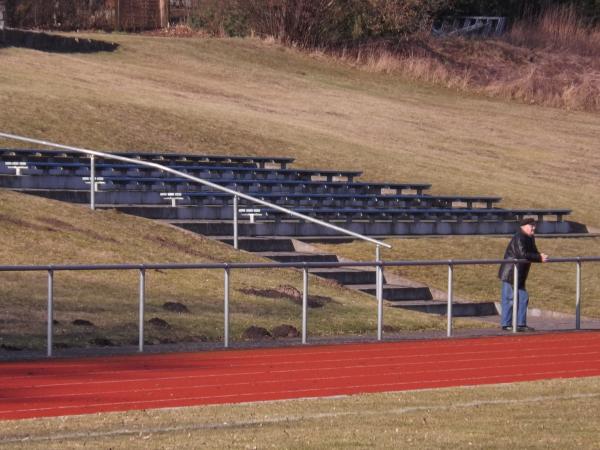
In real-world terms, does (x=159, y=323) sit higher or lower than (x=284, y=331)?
higher

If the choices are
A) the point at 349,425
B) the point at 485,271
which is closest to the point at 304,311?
the point at 349,425

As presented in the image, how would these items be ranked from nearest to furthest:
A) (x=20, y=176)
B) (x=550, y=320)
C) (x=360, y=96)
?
(x=550, y=320)
(x=20, y=176)
(x=360, y=96)

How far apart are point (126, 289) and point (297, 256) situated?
7979 millimetres

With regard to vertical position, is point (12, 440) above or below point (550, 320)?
above

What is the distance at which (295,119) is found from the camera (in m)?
43.5

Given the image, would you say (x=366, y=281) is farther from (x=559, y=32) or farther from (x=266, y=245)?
(x=559, y=32)

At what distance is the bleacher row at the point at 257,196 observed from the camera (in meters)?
26.1

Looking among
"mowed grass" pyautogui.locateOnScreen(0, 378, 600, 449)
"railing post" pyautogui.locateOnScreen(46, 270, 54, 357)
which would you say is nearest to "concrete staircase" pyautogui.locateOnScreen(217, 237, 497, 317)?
Answer: "railing post" pyautogui.locateOnScreen(46, 270, 54, 357)

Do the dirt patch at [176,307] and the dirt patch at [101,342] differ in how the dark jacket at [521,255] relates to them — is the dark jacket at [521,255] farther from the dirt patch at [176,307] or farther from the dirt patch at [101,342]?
the dirt patch at [101,342]

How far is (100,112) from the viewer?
1411 inches

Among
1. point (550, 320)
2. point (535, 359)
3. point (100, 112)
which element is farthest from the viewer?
point (100, 112)

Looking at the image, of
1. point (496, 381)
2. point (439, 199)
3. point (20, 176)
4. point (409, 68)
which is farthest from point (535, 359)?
point (409, 68)

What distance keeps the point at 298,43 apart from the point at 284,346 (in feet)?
146

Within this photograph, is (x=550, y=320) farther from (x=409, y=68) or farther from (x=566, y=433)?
(x=409, y=68)
